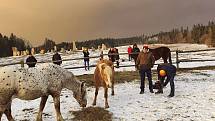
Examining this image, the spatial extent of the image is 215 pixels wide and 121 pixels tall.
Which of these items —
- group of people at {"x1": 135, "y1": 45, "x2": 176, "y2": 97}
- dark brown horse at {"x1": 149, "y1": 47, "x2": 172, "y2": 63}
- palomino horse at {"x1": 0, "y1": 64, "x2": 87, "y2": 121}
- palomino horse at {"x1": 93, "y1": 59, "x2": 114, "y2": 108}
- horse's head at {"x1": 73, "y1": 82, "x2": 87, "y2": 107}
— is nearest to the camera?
palomino horse at {"x1": 0, "y1": 64, "x2": 87, "y2": 121}

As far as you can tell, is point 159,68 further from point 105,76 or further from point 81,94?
point 81,94

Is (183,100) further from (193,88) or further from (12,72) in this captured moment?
(12,72)

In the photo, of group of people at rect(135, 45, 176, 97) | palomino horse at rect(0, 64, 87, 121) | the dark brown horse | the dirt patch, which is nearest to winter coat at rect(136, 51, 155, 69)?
group of people at rect(135, 45, 176, 97)

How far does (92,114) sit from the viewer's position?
1199cm

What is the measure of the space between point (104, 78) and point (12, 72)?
12.8ft

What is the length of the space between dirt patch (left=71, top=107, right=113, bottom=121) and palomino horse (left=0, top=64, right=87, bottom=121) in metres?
0.81

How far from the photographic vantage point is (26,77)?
10.6 m

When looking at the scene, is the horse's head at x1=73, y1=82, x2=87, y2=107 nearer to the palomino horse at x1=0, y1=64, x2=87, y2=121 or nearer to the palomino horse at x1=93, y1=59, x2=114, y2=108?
the palomino horse at x1=0, y1=64, x2=87, y2=121

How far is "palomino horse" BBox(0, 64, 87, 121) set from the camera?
10.2 metres

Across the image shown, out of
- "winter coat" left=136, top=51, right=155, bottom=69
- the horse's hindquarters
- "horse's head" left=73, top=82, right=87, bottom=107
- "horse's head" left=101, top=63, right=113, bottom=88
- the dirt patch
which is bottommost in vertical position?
the dirt patch

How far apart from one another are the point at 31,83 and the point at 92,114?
2395 mm

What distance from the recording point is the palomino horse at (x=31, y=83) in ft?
33.6

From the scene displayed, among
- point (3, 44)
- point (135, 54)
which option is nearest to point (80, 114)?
point (135, 54)

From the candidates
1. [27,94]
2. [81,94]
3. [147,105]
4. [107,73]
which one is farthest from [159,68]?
[27,94]
